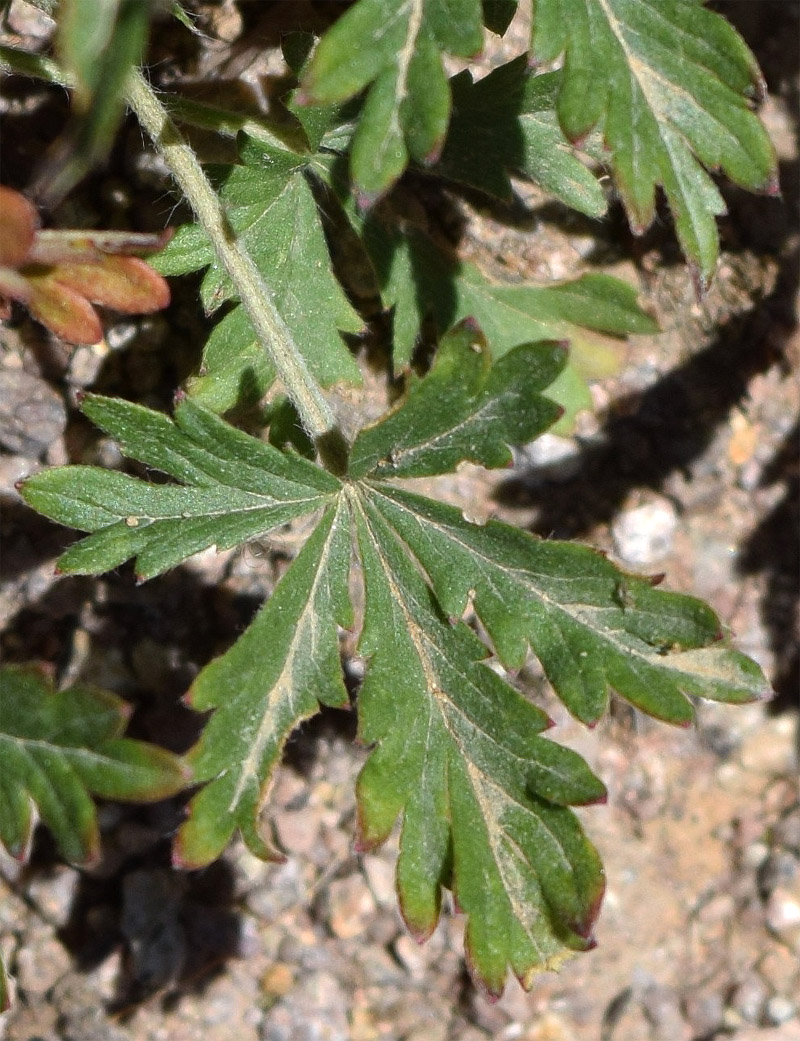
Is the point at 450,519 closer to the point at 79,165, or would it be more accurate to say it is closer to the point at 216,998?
the point at 79,165

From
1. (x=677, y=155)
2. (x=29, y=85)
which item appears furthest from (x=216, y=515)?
(x=29, y=85)

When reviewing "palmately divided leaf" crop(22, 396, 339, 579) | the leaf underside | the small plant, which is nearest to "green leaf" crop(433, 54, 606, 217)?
the small plant

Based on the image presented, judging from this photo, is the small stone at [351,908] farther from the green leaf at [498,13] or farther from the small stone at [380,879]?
the green leaf at [498,13]

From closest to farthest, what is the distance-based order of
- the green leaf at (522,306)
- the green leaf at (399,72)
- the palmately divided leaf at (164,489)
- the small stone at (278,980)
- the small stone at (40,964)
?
the green leaf at (399,72) → the palmately divided leaf at (164,489) → the green leaf at (522,306) → the small stone at (40,964) → the small stone at (278,980)

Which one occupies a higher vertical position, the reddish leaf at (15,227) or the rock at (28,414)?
the reddish leaf at (15,227)

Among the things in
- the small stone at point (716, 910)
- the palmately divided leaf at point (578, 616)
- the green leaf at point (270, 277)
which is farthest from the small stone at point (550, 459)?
the small stone at point (716, 910)

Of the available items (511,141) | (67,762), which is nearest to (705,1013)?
(67,762)

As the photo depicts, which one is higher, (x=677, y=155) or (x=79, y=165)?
(x=677, y=155)

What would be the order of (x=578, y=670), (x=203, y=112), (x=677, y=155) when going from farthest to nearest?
1. (x=203, y=112)
2. (x=578, y=670)
3. (x=677, y=155)
